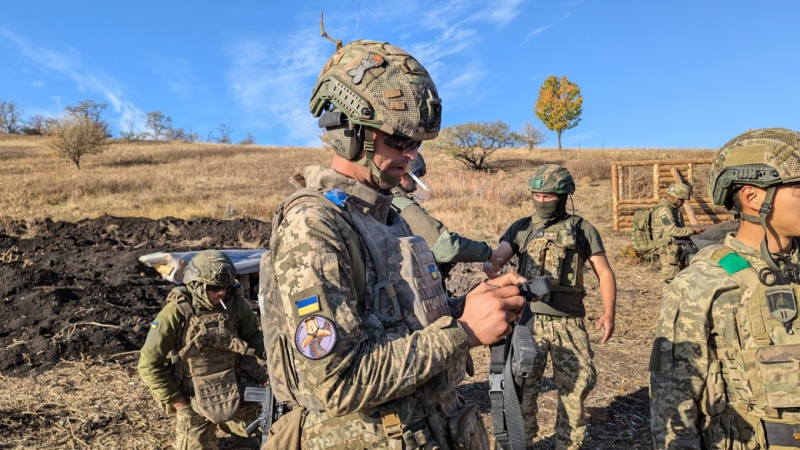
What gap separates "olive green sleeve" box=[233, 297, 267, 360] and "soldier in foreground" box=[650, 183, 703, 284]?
7.20m

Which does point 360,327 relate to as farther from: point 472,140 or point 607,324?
point 472,140

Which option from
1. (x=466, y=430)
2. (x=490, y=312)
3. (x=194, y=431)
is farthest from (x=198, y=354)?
(x=490, y=312)

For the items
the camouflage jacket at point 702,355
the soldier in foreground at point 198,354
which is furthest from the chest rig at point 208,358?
the camouflage jacket at point 702,355

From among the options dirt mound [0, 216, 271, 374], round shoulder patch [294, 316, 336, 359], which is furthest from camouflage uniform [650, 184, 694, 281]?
dirt mound [0, 216, 271, 374]

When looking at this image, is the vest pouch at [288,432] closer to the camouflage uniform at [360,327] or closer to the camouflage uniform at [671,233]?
the camouflage uniform at [360,327]

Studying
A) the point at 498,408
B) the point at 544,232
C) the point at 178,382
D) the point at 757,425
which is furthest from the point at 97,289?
the point at 757,425

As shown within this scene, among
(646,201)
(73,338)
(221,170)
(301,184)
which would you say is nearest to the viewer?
(301,184)

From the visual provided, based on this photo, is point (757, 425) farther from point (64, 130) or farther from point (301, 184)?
point (64, 130)

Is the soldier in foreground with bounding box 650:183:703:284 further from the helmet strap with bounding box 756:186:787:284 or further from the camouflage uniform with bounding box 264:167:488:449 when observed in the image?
the camouflage uniform with bounding box 264:167:488:449

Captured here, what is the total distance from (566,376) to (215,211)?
16524mm

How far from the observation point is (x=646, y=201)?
1477cm

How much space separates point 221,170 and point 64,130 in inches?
462

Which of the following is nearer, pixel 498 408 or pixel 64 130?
pixel 498 408

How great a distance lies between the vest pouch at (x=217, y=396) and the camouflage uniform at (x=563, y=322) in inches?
97.4
